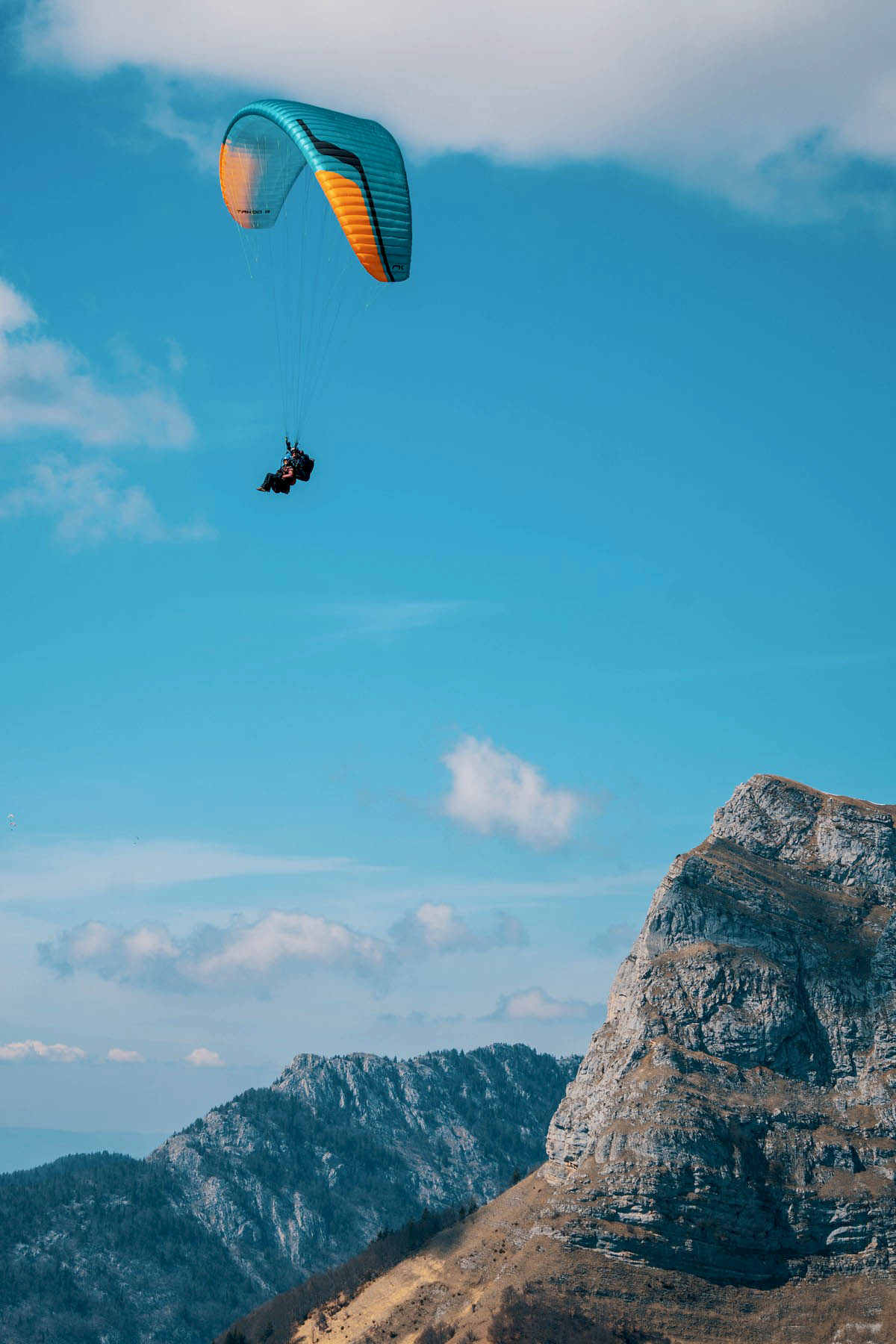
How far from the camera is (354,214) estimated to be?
97375mm

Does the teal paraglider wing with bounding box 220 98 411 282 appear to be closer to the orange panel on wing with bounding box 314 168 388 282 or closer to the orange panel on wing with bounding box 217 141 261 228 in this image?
the orange panel on wing with bounding box 314 168 388 282

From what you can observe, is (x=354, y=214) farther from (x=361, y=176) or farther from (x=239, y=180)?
(x=239, y=180)

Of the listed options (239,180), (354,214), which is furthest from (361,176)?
(239,180)

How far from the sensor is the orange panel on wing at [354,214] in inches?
3816

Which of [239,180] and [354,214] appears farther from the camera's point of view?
[239,180]

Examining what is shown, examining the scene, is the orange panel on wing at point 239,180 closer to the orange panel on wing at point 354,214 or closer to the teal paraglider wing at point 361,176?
the teal paraglider wing at point 361,176

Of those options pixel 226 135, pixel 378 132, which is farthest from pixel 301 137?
pixel 226 135

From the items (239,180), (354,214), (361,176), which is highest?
(239,180)

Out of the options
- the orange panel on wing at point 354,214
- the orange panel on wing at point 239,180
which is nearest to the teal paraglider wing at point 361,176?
the orange panel on wing at point 354,214

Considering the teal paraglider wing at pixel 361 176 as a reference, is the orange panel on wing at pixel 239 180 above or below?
above

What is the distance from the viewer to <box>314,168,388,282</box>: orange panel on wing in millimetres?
96938

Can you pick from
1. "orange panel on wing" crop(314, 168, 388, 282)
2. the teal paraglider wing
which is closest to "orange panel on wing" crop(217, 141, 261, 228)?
the teal paraglider wing

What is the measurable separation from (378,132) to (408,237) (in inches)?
357

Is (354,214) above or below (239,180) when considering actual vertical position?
below
